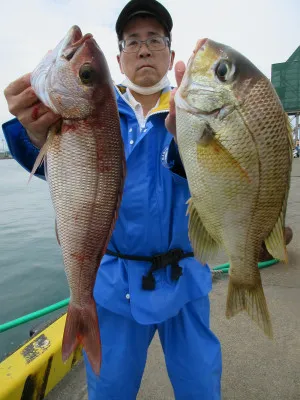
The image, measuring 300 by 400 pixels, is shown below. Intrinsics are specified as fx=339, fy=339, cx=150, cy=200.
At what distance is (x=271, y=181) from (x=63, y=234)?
93 cm

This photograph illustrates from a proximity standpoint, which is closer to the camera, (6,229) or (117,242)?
(117,242)

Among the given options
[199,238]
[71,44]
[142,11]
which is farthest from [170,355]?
[142,11]

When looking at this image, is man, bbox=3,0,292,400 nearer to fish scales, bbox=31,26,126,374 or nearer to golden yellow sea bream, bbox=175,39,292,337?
fish scales, bbox=31,26,126,374

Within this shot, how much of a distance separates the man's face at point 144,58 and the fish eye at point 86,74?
2.32 feet

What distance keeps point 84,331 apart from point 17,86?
3.88 ft

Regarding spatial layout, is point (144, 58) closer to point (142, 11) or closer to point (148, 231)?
point (142, 11)

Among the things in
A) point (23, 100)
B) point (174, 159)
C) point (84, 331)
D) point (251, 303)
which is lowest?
point (84, 331)

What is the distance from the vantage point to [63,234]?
1.56m

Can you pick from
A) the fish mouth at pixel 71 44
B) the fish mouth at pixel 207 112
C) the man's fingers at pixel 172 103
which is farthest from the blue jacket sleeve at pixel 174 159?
the fish mouth at pixel 71 44

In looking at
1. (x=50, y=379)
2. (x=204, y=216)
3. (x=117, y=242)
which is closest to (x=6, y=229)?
(x=50, y=379)

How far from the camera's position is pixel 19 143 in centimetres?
175

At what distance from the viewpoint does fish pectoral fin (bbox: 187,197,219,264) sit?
1.47 metres

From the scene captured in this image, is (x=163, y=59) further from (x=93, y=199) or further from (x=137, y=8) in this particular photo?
A: (x=93, y=199)

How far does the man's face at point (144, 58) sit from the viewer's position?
2.09 meters
